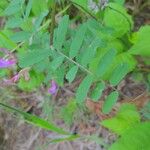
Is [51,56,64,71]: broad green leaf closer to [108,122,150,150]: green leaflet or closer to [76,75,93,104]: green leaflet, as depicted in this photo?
[76,75,93,104]: green leaflet

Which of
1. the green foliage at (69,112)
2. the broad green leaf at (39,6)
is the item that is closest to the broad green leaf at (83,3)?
the broad green leaf at (39,6)

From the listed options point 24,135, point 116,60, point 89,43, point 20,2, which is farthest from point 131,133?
point 24,135

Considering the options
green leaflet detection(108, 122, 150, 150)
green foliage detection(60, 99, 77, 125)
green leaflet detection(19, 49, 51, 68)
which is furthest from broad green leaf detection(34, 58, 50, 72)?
green foliage detection(60, 99, 77, 125)

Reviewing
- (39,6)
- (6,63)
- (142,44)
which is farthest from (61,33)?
(39,6)

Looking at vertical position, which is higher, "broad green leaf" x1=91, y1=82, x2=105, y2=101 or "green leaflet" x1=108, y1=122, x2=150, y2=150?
"broad green leaf" x1=91, y1=82, x2=105, y2=101

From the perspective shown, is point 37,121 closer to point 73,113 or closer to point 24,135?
point 73,113
